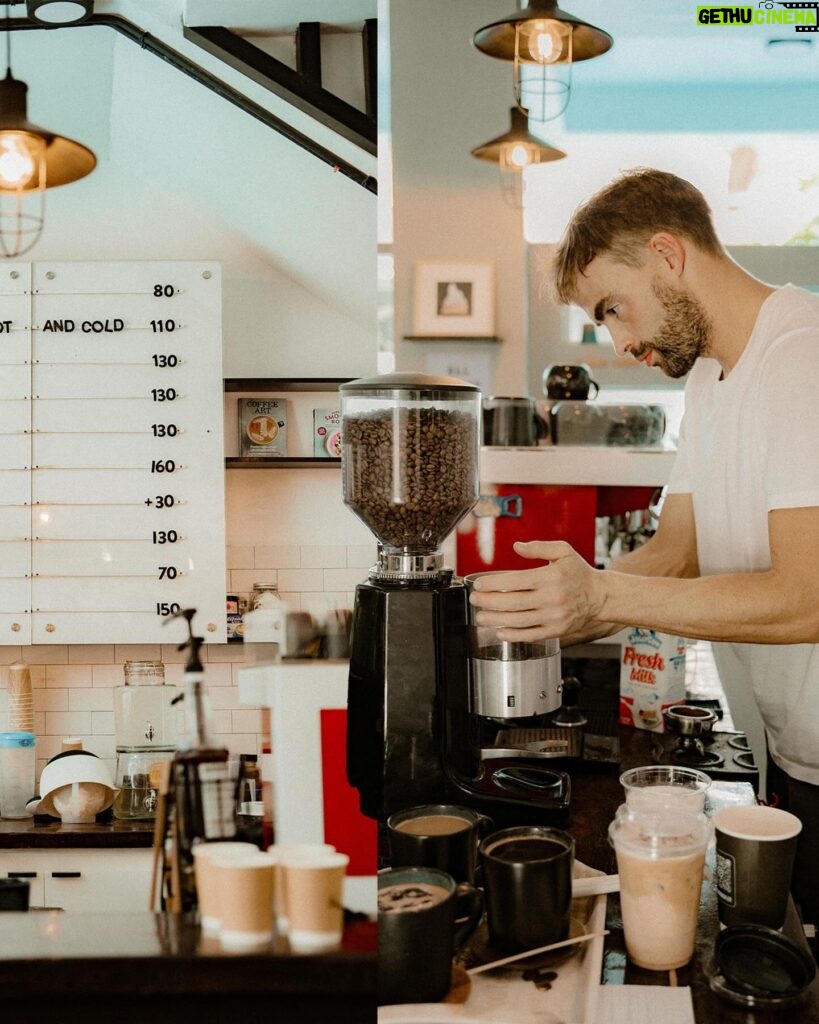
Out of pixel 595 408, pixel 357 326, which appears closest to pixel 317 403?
pixel 357 326

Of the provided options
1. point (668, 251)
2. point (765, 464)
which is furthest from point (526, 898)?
point (668, 251)

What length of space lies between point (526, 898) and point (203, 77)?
70cm

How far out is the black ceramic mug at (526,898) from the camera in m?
0.86

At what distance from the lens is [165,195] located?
73 cm

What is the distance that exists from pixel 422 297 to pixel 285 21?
2.90 m

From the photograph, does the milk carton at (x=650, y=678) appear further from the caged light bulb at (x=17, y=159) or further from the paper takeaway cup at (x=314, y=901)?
the caged light bulb at (x=17, y=159)

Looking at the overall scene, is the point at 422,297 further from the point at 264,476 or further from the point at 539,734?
the point at 264,476

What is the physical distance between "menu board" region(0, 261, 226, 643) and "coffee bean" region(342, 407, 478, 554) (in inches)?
7.3

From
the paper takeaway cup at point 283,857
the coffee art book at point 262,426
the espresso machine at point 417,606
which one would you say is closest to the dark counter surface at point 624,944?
the espresso machine at point 417,606

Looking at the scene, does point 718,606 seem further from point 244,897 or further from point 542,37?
point 542,37

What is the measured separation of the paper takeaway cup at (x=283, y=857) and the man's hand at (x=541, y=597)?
1.79 feet

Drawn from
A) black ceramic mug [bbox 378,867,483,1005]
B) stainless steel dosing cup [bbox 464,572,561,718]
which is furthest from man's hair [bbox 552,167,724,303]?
black ceramic mug [bbox 378,867,483,1005]

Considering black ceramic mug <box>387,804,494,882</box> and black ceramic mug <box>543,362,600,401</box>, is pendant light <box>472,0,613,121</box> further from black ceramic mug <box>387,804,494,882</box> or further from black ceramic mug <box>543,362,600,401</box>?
black ceramic mug <box>387,804,494,882</box>

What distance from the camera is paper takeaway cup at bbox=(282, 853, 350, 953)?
27.5 inches
